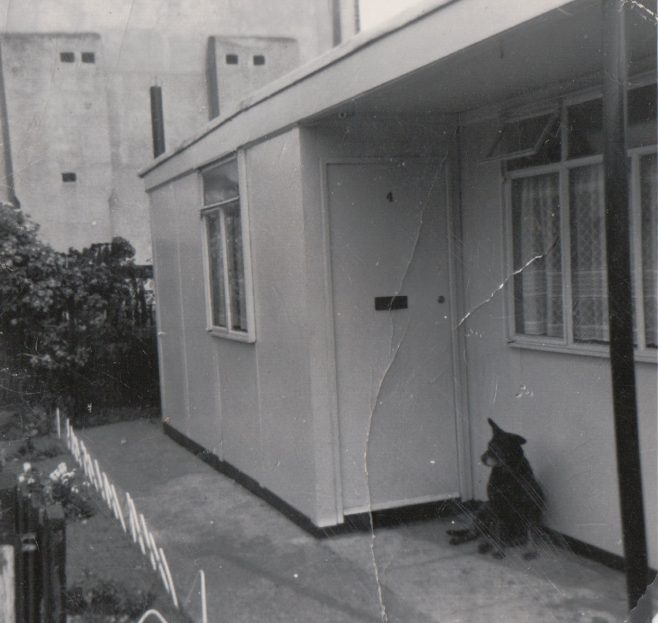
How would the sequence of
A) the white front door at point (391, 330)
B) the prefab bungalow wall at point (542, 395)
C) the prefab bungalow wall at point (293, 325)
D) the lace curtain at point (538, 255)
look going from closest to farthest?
the prefab bungalow wall at point (542, 395)
the lace curtain at point (538, 255)
the prefab bungalow wall at point (293, 325)
the white front door at point (391, 330)

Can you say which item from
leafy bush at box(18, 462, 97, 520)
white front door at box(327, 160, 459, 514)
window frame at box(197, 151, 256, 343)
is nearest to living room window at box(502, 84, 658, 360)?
white front door at box(327, 160, 459, 514)

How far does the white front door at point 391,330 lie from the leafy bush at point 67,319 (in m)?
5.83

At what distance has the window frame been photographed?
6.68 meters

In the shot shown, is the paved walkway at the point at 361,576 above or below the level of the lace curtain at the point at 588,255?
below

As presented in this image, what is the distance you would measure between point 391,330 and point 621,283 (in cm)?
309

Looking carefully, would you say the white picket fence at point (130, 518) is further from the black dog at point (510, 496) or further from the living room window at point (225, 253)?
the black dog at point (510, 496)

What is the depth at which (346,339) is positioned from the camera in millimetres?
5793

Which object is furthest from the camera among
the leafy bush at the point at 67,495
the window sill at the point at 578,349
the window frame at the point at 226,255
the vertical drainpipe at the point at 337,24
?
the vertical drainpipe at the point at 337,24

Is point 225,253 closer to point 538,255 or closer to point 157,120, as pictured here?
point 538,255

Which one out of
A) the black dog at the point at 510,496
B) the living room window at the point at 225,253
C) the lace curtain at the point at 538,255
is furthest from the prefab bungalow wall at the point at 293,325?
the black dog at the point at 510,496

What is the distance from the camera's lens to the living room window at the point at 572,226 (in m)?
4.39

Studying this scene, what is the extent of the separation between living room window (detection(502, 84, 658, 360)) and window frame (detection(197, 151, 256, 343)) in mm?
2254

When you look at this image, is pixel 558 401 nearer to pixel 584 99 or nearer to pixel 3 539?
pixel 584 99

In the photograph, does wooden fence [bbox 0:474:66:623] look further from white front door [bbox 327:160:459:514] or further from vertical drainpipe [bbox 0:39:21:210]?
vertical drainpipe [bbox 0:39:21:210]
